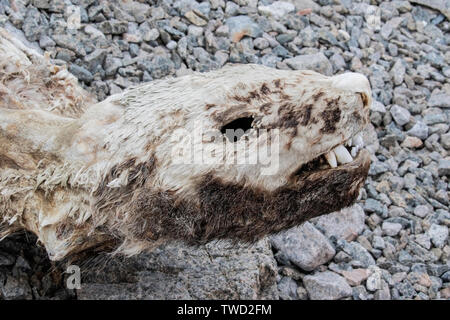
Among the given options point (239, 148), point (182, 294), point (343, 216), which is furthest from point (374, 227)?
point (239, 148)

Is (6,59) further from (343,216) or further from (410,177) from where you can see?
(410,177)

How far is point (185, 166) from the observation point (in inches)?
125

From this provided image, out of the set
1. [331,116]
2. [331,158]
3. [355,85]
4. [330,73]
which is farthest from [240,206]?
[330,73]

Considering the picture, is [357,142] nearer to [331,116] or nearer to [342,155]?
[342,155]

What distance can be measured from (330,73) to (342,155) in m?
2.58

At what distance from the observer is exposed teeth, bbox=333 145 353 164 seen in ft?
10.7

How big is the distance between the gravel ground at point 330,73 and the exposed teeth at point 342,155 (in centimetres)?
126

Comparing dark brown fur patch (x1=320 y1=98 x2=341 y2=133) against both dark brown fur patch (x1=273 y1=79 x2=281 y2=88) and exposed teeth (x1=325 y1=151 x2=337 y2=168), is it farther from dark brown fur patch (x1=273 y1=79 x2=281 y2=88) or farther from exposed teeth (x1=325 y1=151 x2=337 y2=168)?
dark brown fur patch (x1=273 y1=79 x2=281 y2=88)

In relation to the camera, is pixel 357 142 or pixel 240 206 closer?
pixel 240 206

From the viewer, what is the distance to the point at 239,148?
3139mm

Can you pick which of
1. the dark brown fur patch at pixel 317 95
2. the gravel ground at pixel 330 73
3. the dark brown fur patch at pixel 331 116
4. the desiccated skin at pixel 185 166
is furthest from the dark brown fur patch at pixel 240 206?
the gravel ground at pixel 330 73

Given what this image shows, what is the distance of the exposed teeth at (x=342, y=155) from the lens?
3.26 meters

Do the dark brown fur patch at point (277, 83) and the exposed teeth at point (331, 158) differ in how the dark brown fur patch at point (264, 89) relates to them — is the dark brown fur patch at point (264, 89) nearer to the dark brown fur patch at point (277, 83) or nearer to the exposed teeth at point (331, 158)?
the dark brown fur patch at point (277, 83)

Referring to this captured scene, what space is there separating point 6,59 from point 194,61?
1570 mm
